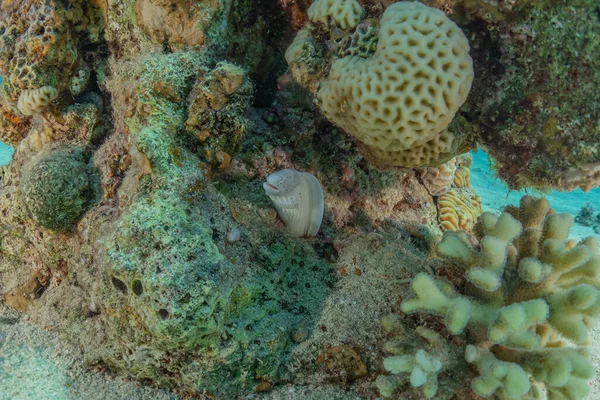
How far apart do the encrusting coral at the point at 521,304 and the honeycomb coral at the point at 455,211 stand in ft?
6.15

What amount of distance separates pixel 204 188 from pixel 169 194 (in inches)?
10.4

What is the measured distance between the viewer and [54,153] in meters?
3.14

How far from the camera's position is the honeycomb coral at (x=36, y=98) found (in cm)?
323

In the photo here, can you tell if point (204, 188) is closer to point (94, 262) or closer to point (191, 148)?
point (191, 148)

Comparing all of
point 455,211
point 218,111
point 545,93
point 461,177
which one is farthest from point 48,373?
point 461,177

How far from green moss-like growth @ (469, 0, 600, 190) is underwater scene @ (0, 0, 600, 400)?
12mm

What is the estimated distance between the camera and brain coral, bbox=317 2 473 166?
7.99ft

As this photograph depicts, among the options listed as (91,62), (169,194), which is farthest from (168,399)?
(91,62)

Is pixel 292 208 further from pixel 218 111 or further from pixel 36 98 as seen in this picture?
pixel 36 98

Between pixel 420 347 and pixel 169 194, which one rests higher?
pixel 169 194

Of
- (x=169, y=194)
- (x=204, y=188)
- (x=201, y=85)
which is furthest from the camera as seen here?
(x=201, y=85)

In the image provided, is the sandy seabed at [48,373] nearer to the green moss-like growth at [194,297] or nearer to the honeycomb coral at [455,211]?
the green moss-like growth at [194,297]

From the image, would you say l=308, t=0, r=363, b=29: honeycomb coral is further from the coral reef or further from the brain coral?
the brain coral

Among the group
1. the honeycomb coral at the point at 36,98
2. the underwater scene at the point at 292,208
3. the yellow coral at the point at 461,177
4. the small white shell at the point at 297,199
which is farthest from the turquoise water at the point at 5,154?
the yellow coral at the point at 461,177
